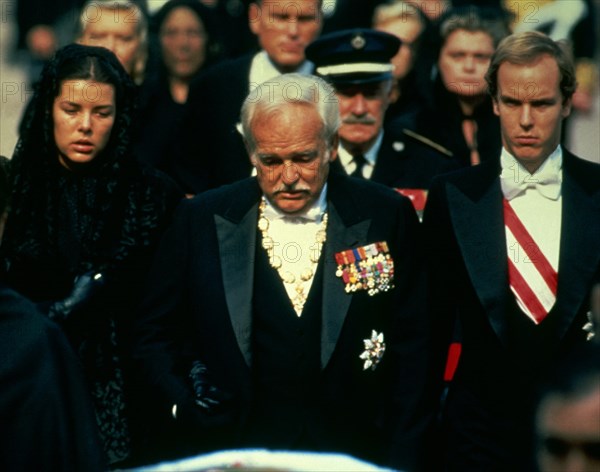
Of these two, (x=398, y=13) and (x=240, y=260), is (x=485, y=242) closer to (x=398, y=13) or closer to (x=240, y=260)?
(x=240, y=260)

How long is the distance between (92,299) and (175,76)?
257cm

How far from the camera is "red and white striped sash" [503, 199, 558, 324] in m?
5.69

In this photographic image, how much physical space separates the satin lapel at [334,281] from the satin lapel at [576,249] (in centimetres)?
70

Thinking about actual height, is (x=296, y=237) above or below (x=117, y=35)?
below

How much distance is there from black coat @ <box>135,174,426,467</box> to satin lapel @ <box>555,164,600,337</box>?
19.8 inches

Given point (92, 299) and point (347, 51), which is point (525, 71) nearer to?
point (347, 51)

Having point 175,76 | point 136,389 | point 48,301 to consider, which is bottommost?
point 136,389

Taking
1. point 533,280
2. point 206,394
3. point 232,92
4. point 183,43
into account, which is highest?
point 183,43

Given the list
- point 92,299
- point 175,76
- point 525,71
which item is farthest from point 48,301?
point 175,76

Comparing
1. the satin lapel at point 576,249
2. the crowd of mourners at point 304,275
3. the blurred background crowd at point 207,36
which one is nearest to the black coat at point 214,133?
the blurred background crowd at point 207,36

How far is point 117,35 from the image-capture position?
752cm

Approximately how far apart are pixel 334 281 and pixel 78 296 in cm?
95

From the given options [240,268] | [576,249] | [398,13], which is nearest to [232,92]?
[398,13]

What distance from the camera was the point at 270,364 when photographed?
18.3ft
